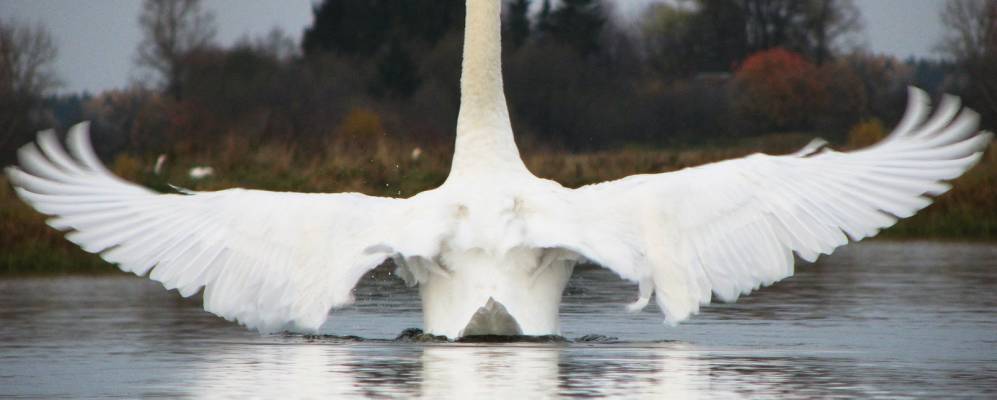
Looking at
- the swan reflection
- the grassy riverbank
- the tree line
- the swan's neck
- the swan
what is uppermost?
the tree line

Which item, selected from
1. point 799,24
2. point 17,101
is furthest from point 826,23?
point 17,101

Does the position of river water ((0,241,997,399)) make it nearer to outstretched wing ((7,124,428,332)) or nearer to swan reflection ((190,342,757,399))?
swan reflection ((190,342,757,399))

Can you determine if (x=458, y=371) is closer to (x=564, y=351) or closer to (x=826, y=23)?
(x=564, y=351)

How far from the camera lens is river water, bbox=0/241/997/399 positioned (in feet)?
30.1

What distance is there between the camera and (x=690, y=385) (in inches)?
364

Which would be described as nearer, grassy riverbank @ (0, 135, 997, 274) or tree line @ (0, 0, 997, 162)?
grassy riverbank @ (0, 135, 997, 274)

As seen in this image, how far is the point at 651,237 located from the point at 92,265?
10.2 metres

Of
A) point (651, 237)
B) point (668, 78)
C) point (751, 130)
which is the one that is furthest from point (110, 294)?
point (668, 78)

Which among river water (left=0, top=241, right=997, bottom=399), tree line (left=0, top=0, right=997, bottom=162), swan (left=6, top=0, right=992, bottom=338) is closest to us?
river water (left=0, top=241, right=997, bottom=399)

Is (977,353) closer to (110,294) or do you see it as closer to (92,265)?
(110,294)

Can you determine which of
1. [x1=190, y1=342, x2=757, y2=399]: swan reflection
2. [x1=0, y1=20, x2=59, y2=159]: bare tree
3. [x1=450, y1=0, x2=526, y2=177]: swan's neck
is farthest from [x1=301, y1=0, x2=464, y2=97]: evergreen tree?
[x1=190, y1=342, x2=757, y2=399]: swan reflection

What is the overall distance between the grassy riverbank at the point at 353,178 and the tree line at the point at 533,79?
71.9 inches

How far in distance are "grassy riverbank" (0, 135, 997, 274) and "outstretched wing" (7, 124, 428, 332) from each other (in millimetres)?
8490

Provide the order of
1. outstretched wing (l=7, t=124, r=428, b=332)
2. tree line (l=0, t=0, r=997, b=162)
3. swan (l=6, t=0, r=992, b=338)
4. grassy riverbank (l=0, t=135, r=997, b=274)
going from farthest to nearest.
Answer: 1. tree line (l=0, t=0, r=997, b=162)
2. grassy riverbank (l=0, t=135, r=997, b=274)
3. outstretched wing (l=7, t=124, r=428, b=332)
4. swan (l=6, t=0, r=992, b=338)
